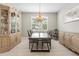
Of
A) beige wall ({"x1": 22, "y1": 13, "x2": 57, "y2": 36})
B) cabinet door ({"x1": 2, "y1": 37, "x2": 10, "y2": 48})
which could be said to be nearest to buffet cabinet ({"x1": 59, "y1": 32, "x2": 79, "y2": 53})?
cabinet door ({"x1": 2, "y1": 37, "x2": 10, "y2": 48})

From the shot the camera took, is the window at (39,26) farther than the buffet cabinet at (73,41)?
Yes

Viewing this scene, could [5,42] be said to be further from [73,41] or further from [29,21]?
[29,21]

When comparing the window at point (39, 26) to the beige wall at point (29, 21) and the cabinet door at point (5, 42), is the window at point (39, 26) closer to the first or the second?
the beige wall at point (29, 21)

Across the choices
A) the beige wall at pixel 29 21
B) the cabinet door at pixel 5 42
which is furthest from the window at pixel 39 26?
the cabinet door at pixel 5 42

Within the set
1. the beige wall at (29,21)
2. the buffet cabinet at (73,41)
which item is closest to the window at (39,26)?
the beige wall at (29,21)

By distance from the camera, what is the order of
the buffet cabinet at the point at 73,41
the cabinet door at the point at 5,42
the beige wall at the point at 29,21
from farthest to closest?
the beige wall at the point at 29,21 → the cabinet door at the point at 5,42 → the buffet cabinet at the point at 73,41

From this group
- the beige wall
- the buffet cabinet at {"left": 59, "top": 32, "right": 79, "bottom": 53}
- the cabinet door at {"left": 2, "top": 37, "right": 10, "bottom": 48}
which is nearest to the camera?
the buffet cabinet at {"left": 59, "top": 32, "right": 79, "bottom": 53}

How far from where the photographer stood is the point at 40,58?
1429 millimetres

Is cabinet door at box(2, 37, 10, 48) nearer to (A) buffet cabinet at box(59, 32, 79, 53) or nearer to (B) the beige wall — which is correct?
(A) buffet cabinet at box(59, 32, 79, 53)

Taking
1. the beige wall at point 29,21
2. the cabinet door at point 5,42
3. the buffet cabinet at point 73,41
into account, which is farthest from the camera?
the beige wall at point 29,21

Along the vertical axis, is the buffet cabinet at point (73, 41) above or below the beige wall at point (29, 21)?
below

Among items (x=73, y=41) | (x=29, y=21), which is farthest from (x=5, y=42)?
(x=29, y=21)

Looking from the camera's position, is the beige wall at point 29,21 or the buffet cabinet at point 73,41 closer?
Answer: the buffet cabinet at point 73,41

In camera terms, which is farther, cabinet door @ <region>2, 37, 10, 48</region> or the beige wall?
the beige wall
